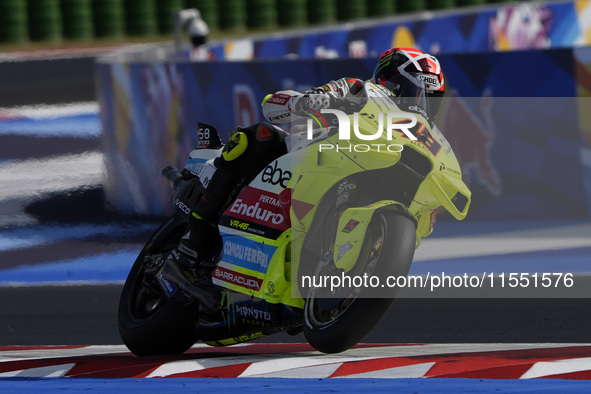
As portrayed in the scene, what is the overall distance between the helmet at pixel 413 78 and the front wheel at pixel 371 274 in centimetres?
68

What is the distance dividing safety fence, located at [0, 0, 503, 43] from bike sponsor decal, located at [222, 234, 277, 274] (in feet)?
47.9

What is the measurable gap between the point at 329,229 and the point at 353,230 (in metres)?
0.25

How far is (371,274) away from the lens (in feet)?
12.5

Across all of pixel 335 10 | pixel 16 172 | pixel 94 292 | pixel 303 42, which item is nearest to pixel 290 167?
pixel 94 292

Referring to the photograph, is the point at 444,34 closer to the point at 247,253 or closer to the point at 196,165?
the point at 196,165

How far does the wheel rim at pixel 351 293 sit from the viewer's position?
3852mm

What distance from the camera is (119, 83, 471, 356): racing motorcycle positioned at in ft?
12.7

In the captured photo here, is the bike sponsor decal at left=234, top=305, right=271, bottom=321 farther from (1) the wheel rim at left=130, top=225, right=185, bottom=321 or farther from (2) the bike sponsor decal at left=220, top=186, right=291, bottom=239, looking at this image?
(1) the wheel rim at left=130, top=225, right=185, bottom=321

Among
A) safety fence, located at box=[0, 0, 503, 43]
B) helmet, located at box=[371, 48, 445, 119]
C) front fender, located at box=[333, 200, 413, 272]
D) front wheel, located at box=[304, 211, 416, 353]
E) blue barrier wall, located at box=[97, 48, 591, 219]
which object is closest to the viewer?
front wheel, located at box=[304, 211, 416, 353]

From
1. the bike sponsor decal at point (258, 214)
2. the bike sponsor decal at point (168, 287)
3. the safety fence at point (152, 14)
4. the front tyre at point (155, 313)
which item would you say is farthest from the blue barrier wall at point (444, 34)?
the bike sponsor decal at point (258, 214)

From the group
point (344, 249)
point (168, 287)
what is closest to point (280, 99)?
point (344, 249)

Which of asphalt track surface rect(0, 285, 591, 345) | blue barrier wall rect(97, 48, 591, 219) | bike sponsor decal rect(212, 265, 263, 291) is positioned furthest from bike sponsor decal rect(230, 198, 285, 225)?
blue barrier wall rect(97, 48, 591, 219)

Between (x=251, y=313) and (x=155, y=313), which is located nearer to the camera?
(x=251, y=313)

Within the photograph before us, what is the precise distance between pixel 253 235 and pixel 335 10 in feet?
58.1
